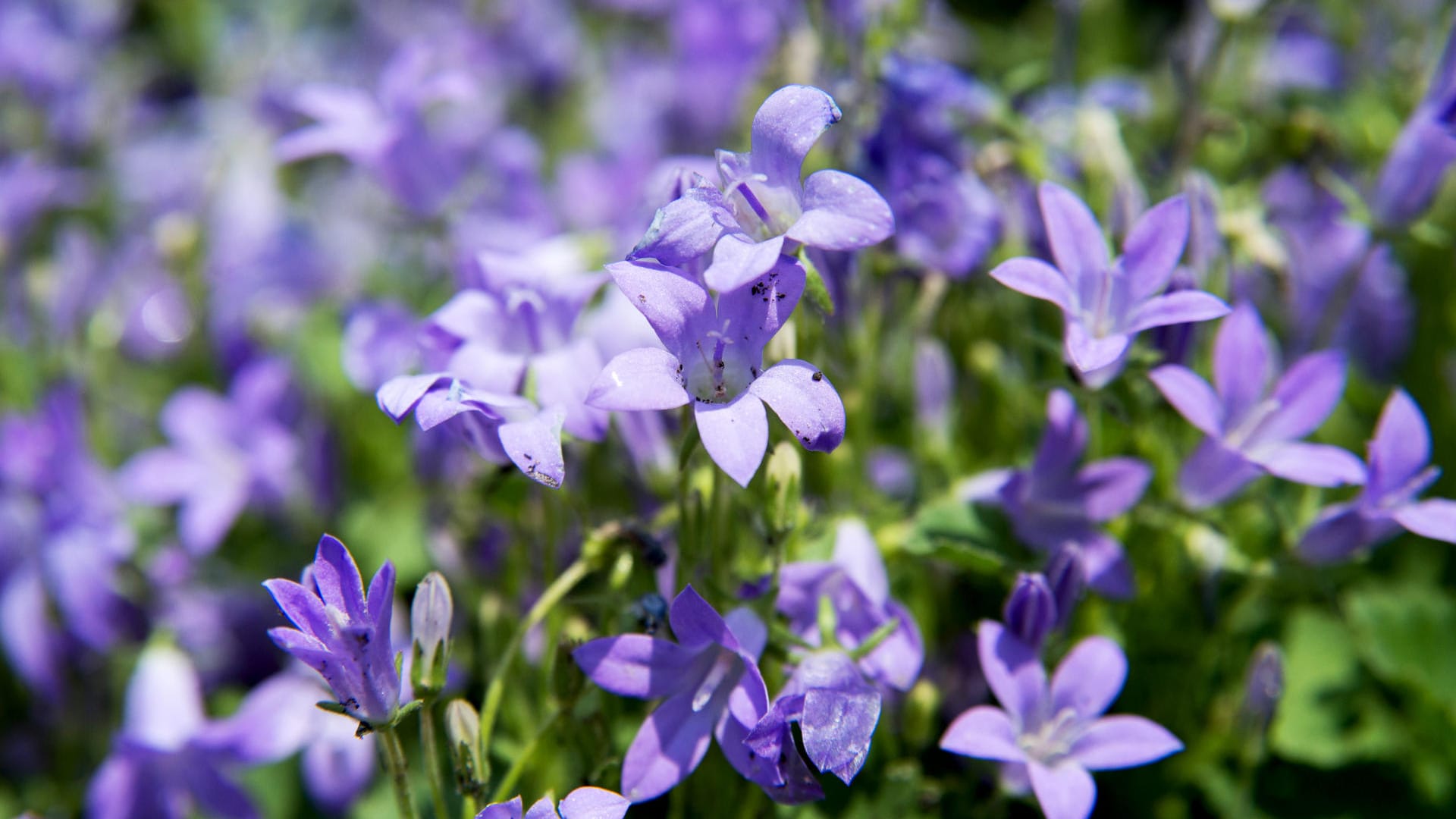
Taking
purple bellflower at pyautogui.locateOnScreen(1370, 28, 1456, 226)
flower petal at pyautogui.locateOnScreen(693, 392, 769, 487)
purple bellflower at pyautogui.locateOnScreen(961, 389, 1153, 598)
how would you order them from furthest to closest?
1. purple bellflower at pyautogui.locateOnScreen(1370, 28, 1456, 226)
2. purple bellflower at pyautogui.locateOnScreen(961, 389, 1153, 598)
3. flower petal at pyautogui.locateOnScreen(693, 392, 769, 487)

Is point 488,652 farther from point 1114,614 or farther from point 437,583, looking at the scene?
point 1114,614

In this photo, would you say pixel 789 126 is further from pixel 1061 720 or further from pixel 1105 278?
pixel 1061 720

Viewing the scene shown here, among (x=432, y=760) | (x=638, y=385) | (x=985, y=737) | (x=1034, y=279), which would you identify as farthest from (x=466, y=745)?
(x=1034, y=279)

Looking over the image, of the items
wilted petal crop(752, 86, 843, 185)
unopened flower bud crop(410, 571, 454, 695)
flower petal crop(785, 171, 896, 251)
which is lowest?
unopened flower bud crop(410, 571, 454, 695)

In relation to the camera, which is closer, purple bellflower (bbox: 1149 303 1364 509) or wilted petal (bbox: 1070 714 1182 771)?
wilted petal (bbox: 1070 714 1182 771)

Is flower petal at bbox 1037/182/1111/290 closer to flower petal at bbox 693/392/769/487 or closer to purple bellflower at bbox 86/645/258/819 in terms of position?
flower petal at bbox 693/392/769/487

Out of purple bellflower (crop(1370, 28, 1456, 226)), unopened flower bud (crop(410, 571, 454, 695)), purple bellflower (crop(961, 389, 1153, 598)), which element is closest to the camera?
unopened flower bud (crop(410, 571, 454, 695))

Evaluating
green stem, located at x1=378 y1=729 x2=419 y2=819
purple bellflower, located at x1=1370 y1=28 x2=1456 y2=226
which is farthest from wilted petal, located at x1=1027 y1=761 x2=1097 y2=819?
purple bellflower, located at x1=1370 y1=28 x2=1456 y2=226

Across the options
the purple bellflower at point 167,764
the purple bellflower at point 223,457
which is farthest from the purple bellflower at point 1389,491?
the purple bellflower at point 223,457

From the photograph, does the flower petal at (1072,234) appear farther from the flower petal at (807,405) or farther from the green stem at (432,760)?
the green stem at (432,760)
